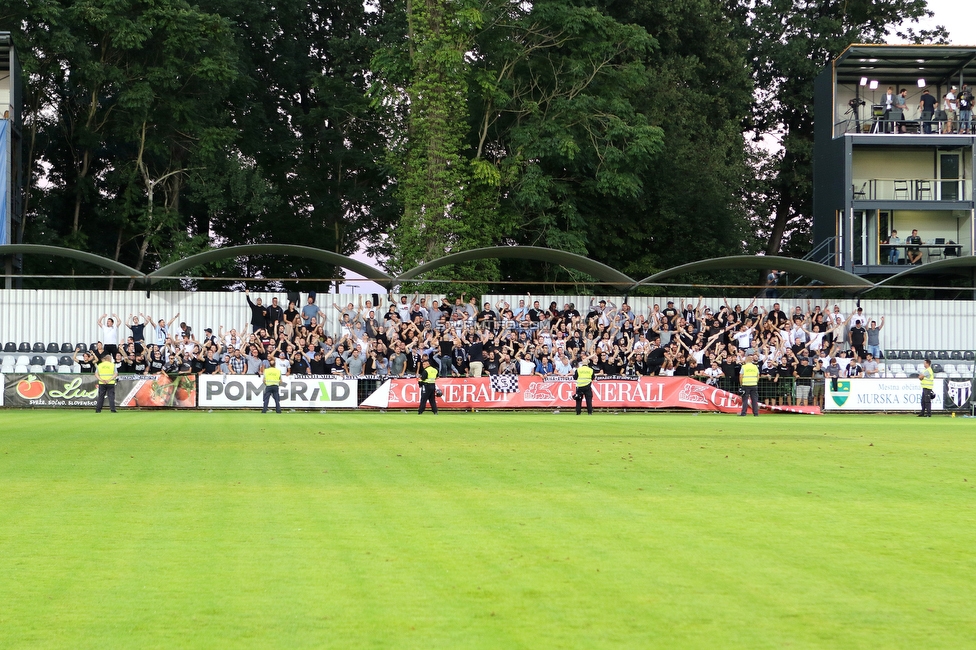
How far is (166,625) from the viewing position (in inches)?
257

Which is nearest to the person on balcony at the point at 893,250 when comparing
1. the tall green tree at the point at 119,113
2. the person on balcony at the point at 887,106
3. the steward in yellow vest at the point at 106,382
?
the person on balcony at the point at 887,106

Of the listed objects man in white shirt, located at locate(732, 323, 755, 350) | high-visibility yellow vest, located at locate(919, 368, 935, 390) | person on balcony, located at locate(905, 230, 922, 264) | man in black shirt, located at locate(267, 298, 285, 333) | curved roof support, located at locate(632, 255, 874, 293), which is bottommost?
high-visibility yellow vest, located at locate(919, 368, 935, 390)

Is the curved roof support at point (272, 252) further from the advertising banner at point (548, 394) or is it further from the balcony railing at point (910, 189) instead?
the balcony railing at point (910, 189)

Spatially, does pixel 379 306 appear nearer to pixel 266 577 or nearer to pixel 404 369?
pixel 404 369

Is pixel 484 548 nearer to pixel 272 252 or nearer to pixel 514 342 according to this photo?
pixel 514 342

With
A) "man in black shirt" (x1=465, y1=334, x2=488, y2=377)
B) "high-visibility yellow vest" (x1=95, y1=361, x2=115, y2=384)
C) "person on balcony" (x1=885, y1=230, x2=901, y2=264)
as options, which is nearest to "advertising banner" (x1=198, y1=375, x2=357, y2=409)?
"high-visibility yellow vest" (x1=95, y1=361, x2=115, y2=384)

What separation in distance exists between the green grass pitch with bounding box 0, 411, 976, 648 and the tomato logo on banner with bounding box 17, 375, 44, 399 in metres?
15.5

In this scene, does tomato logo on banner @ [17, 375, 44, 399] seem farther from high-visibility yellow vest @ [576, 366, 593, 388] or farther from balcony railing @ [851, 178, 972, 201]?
balcony railing @ [851, 178, 972, 201]

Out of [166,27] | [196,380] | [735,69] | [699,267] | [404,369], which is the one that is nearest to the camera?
[196,380]

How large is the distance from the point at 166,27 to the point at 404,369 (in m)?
21.8

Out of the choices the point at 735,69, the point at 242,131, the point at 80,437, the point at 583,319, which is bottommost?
the point at 80,437

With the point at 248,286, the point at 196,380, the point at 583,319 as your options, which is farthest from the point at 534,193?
the point at 196,380

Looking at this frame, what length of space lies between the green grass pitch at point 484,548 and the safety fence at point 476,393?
15134 mm

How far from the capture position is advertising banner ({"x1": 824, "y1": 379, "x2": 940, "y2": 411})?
34375 millimetres
